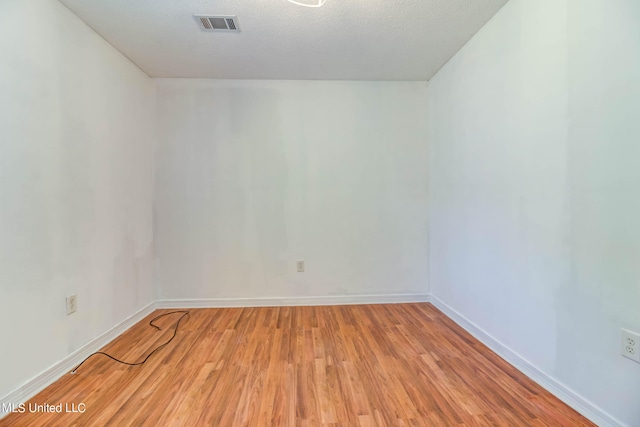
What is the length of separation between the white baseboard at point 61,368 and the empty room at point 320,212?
0.05 ft

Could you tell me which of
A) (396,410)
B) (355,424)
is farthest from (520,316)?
(355,424)

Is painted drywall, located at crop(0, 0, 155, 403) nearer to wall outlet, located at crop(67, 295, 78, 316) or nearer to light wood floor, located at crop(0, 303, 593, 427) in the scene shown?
wall outlet, located at crop(67, 295, 78, 316)

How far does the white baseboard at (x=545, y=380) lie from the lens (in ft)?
4.01

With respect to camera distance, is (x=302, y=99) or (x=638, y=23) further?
(x=302, y=99)

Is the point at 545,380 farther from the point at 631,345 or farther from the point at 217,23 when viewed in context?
the point at 217,23

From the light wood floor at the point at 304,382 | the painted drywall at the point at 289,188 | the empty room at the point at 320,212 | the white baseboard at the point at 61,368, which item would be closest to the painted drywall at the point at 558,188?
the empty room at the point at 320,212

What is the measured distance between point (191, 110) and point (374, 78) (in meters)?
1.91

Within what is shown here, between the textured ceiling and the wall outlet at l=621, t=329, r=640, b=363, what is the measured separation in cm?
197

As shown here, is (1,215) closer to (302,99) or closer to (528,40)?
(302,99)

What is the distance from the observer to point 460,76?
2283 millimetres

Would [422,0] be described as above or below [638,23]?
above

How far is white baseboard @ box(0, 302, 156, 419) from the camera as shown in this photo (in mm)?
1405

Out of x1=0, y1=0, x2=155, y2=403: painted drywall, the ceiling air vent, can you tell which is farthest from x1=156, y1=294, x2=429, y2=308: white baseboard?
the ceiling air vent

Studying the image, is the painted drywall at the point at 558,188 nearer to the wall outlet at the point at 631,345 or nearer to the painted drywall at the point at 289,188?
the wall outlet at the point at 631,345
